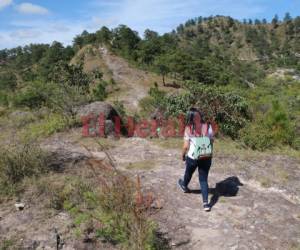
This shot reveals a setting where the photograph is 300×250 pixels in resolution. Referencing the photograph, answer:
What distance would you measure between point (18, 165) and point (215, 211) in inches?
119

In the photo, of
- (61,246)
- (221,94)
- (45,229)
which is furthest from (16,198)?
(221,94)

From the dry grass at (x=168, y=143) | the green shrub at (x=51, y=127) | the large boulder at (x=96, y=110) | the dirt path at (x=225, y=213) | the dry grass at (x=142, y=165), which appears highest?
the large boulder at (x=96, y=110)

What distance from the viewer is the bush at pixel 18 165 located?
540 centimetres

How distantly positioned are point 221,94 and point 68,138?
5.55 m

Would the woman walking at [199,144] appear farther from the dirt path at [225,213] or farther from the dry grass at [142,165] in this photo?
the dry grass at [142,165]

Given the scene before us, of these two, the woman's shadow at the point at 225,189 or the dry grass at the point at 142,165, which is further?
the dry grass at the point at 142,165

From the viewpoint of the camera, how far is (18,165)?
5.65 meters

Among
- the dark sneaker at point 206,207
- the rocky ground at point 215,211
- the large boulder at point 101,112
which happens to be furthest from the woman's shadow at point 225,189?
the large boulder at point 101,112

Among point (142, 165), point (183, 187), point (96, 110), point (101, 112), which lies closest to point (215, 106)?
point (101, 112)

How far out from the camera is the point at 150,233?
3742 mm

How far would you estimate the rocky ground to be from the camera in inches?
166

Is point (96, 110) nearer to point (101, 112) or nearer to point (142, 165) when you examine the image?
point (101, 112)

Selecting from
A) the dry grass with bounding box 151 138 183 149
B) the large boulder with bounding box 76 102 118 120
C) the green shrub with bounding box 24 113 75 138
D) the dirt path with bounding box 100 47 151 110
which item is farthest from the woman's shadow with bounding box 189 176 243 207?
the dirt path with bounding box 100 47 151 110

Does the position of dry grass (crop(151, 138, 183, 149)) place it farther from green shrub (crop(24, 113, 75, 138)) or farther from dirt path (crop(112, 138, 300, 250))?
green shrub (crop(24, 113, 75, 138))
